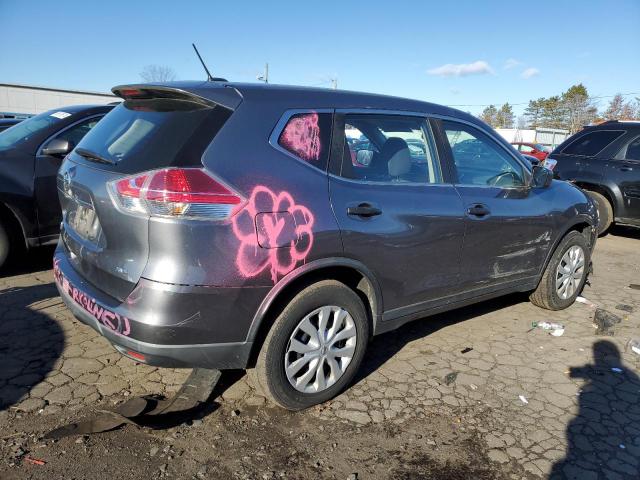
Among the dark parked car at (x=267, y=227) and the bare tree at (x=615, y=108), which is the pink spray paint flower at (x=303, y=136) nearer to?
the dark parked car at (x=267, y=227)

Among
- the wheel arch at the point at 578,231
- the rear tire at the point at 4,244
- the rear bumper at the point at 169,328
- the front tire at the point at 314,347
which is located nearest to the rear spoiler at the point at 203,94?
the rear bumper at the point at 169,328

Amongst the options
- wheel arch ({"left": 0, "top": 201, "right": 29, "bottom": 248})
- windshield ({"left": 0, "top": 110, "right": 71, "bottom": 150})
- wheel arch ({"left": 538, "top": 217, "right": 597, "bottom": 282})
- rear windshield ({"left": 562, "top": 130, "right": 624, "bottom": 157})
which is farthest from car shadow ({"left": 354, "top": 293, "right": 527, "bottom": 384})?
rear windshield ({"left": 562, "top": 130, "right": 624, "bottom": 157})

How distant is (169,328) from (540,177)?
332 cm

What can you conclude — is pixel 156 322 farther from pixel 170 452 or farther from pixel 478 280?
pixel 478 280

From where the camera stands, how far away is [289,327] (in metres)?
2.73

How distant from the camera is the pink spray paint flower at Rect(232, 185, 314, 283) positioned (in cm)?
245

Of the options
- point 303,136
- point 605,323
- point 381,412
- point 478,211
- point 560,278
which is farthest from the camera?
point 560,278

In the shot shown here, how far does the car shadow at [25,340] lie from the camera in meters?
3.06

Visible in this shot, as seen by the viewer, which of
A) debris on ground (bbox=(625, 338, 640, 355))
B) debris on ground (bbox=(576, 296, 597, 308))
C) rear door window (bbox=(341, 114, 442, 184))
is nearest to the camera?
rear door window (bbox=(341, 114, 442, 184))

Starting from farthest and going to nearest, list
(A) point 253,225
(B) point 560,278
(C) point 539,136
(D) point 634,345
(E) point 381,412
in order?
(C) point 539,136, (B) point 560,278, (D) point 634,345, (E) point 381,412, (A) point 253,225

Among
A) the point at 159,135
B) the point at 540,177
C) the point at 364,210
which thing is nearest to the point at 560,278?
the point at 540,177

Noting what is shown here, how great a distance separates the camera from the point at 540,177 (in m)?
4.23

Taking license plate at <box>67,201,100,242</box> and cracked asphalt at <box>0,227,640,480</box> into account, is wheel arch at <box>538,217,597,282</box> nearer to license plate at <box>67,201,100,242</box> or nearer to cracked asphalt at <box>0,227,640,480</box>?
cracked asphalt at <box>0,227,640,480</box>

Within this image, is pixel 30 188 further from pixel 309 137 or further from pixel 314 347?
pixel 314 347
